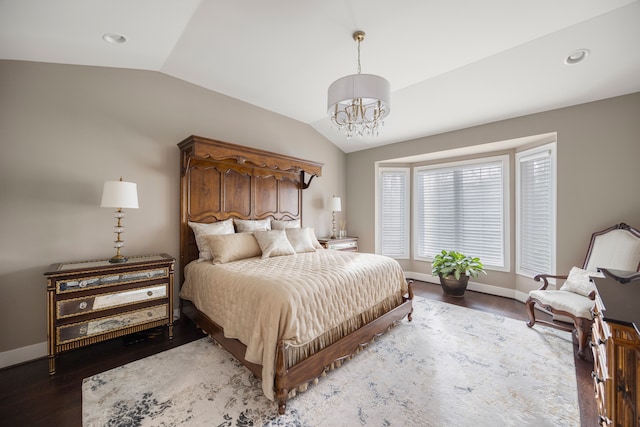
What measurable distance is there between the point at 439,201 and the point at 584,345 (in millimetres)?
2945

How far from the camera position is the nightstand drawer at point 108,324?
2137 millimetres

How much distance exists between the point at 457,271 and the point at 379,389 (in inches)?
106

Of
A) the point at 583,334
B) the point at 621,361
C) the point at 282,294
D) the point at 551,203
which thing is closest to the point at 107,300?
the point at 282,294

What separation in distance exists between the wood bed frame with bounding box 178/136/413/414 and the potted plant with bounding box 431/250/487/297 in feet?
4.22

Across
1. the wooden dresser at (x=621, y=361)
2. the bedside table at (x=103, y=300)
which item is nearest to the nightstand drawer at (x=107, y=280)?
the bedside table at (x=103, y=300)

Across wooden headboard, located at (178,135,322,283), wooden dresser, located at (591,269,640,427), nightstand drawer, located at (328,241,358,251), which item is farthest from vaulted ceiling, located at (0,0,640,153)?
nightstand drawer, located at (328,241,358,251)

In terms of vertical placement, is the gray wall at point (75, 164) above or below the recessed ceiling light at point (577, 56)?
below

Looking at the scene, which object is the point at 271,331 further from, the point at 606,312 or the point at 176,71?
the point at 176,71

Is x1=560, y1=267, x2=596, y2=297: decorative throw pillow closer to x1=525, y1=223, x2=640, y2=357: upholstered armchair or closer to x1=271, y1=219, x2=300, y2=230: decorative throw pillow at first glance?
x1=525, y1=223, x2=640, y2=357: upholstered armchair

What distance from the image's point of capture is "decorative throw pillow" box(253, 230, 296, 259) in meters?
3.14

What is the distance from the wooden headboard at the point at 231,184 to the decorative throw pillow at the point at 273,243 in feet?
2.36

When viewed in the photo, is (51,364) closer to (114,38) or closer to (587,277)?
(114,38)

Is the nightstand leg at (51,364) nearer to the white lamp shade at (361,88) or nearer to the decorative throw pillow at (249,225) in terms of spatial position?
the decorative throw pillow at (249,225)

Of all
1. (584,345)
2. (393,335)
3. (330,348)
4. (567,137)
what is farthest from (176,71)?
(584,345)
